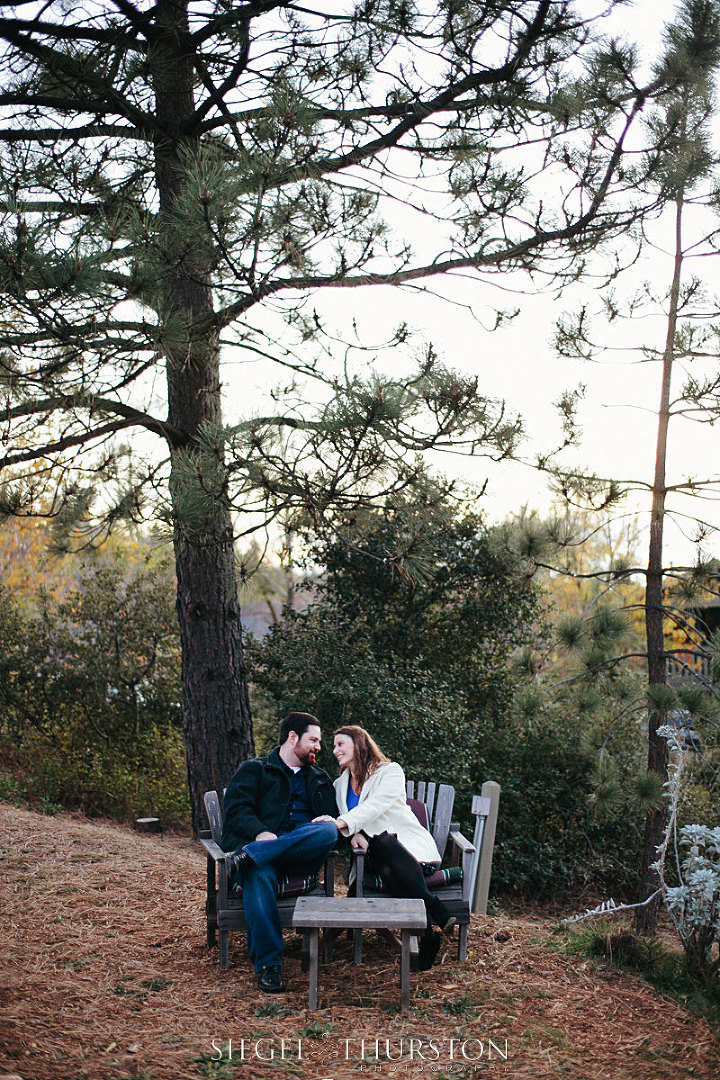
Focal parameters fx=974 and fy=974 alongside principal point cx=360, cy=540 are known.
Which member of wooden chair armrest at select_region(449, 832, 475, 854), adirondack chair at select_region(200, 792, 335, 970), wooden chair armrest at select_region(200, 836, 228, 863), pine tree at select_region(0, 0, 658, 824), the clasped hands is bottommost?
adirondack chair at select_region(200, 792, 335, 970)

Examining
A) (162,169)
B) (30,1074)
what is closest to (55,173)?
(162,169)

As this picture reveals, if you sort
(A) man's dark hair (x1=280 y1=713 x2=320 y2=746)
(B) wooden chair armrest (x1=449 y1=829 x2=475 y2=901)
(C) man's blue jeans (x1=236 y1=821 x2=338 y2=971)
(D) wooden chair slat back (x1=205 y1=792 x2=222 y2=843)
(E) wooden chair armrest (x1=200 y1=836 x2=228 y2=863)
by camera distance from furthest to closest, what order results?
(D) wooden chair slat back (x1=205 y1=792 x2=222 y2=843) → (A) man's dark hair (x1=280 y1=713 x2=320 y2=746) → (B) wooden chair armrest (x1=449 y1=829 x2=475 y2=901) → (E) wooden chair armrest (x1=200 y1=836 x2=228 y2=863) → (C) man's blue jeans (x1=236 y1=821 x2=338 y2=971)

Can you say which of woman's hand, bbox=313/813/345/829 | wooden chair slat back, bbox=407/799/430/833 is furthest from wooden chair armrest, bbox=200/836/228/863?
wooden chair slat back, bbox=407/799/430/833

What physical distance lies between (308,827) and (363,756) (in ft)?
1.58

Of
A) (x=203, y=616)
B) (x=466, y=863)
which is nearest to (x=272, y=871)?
(x=466, y=863)

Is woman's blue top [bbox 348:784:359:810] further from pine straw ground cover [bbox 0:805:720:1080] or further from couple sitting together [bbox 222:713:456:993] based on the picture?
pine straw ground cover [bbox 0:805:720:1080]

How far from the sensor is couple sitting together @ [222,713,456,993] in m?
4.59

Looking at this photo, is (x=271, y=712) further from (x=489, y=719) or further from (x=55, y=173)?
(x=55, y=173)

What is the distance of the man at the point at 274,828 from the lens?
4508 millimetres

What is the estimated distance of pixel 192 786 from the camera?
7859mm

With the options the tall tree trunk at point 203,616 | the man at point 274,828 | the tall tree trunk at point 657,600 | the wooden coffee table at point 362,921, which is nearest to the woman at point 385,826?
the man at point 274,828

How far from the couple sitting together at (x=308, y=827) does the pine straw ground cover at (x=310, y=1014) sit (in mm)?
281

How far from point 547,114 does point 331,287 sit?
1839 millimetres

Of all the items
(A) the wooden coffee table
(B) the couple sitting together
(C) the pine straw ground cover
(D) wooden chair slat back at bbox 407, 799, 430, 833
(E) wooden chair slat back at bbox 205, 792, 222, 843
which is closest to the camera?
(C) the pine straw ground cover
